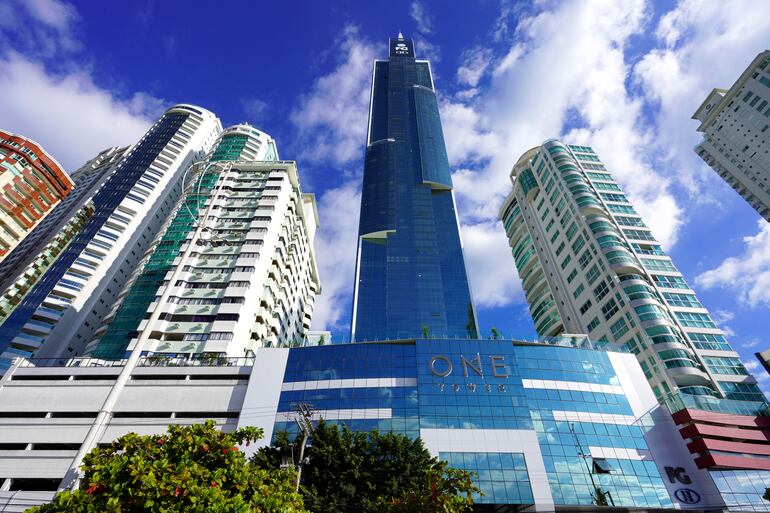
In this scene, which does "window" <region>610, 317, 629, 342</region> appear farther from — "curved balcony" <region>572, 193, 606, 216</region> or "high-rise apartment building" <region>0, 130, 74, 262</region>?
"high-rise apartment building" <region>0, 130, 74, 262</region>

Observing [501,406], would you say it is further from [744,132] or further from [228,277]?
[744,132]

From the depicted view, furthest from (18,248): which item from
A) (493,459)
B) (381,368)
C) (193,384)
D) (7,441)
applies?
(493,459)

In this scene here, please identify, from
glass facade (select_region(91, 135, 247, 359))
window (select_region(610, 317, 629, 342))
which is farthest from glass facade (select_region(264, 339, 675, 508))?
glass facade (select_region(91, 135, 247, 359))

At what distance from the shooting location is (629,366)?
147 feet

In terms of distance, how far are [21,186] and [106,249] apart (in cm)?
1614

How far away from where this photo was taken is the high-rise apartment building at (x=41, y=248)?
71750 mm

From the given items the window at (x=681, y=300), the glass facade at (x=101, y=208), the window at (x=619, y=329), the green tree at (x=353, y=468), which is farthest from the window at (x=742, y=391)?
the glass facade at (x=101, y=208)

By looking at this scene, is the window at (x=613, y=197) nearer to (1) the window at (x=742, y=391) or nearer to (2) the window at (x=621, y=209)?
(2) the window at (x=621, y=209)

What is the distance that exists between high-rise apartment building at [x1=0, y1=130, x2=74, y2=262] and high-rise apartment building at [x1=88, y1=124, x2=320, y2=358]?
2168 centimetres

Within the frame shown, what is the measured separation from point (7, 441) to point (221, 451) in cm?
3951

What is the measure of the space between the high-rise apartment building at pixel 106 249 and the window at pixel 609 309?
8538cm

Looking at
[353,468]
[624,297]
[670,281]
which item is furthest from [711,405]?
[353,468]

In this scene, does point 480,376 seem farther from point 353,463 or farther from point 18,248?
point 18,248

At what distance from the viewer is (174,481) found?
1280 cm
